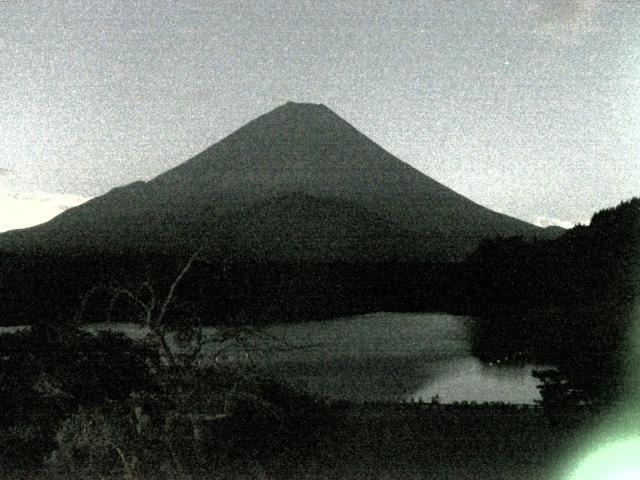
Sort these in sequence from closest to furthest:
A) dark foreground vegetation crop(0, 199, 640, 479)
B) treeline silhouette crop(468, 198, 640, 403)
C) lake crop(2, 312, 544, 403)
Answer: dark foreground vegetation crop(0, 199, 640, 479) < treeline silhouette crop(468, 198, 640, 403) < lake crop(2, 312, 544, 403)

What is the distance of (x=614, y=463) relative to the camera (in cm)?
685

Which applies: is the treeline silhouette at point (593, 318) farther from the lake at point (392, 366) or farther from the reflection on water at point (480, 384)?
the lake at point (392, 366)

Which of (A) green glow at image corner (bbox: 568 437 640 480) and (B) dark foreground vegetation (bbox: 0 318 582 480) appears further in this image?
(B) dark foreground vegetation (bbox: 0 318 582 480)

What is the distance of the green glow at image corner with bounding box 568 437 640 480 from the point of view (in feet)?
21.9

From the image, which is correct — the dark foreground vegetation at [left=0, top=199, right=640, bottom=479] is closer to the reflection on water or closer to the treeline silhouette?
the treeline silhouette

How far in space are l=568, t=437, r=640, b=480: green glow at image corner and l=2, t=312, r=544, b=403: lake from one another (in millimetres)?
3341

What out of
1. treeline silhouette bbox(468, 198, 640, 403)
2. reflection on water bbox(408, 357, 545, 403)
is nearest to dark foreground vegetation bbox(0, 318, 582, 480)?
treeline silhouette bbox(468, 198, 640, 403)

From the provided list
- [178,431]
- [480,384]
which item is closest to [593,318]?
[178,431]

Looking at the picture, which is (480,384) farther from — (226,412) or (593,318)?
(226,412)

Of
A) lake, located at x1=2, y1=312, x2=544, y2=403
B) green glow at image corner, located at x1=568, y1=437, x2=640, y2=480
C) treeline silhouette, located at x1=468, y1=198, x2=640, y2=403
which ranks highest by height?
treeline silhouette, located at x1=468, y1=198, x2=640, y2=403

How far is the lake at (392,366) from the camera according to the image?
16.8 meters

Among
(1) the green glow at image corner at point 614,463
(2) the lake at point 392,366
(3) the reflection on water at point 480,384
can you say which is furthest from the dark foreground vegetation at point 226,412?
(3) the reflection on water at point 480,384

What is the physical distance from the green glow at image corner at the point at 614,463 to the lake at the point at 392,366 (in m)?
3.34

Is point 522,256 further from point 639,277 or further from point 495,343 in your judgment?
point 639,277
